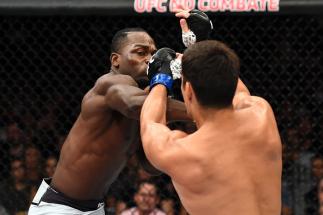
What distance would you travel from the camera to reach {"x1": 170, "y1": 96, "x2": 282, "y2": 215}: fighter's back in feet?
6.03

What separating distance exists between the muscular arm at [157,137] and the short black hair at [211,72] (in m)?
0.12

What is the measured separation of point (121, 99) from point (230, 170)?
1.76 feet

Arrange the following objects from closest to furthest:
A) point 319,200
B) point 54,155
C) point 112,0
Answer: point 112,0, point 319,200, point 54,155

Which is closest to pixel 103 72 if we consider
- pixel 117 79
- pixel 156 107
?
pixel 117 79

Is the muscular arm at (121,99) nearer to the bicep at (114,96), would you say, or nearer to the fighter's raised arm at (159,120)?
the bicep at (114,96)

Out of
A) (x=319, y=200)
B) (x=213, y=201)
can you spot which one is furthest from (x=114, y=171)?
(x=319, y=200)

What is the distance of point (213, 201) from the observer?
1.85 metres

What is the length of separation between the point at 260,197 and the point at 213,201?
Result: 124 mm

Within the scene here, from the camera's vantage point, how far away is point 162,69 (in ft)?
6.88

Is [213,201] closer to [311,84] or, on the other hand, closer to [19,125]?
[311,84]

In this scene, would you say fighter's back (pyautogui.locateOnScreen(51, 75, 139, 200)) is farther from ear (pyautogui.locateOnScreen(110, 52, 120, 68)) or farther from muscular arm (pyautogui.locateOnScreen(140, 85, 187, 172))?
muscular arm (pyautogui.locateOnScreen(140, 85, 187, 172))

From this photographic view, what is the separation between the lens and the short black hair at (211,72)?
1812 mm

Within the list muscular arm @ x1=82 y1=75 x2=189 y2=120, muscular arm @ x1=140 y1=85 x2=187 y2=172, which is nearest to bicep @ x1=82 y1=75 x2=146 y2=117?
muscular arm @ x1=82 y1=75 x2=189 y2=120

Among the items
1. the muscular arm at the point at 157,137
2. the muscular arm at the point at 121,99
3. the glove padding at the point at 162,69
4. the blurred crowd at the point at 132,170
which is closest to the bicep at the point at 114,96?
the muscular arm at the point at 121,99
